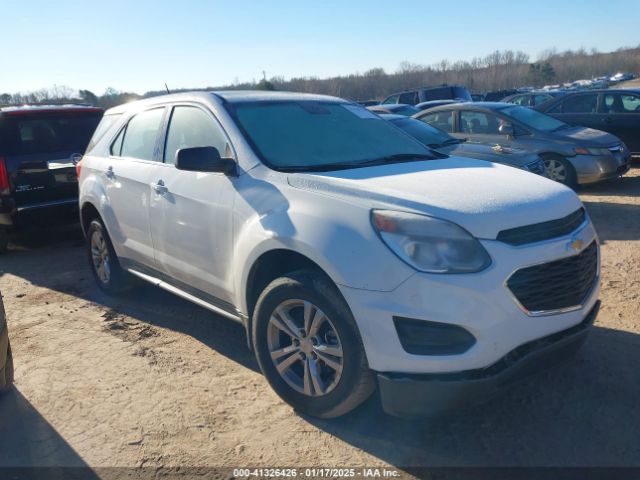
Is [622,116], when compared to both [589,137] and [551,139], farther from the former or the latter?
[551,139]

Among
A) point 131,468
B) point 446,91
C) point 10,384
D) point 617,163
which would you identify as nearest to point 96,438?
point 131,468

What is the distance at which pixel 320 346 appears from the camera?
9.87ft

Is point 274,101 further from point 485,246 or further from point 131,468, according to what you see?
point 131,468

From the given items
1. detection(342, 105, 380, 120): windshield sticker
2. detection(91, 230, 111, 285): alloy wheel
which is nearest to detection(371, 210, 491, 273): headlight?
detection(342, 105, 380, 120): windshield sticker

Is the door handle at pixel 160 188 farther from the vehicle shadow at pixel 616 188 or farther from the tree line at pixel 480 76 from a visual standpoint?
the tree line at pixel 480 76

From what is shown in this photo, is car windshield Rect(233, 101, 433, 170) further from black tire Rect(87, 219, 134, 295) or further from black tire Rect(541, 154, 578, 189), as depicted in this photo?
black tire Rect(541, 154, 578, 189)

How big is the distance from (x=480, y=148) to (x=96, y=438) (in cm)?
650

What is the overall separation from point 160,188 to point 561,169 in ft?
23.1

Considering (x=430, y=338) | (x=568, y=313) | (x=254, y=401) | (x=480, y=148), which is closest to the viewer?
(x=430, y=338)

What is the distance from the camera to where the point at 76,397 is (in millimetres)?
3602

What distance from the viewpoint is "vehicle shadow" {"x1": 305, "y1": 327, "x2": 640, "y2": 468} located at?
2773 mm

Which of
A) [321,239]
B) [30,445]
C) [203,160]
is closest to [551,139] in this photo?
[203,160]

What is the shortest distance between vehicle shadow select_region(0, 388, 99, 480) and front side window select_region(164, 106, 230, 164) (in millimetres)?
1953

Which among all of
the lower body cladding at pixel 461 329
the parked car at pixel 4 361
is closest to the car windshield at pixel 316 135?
the lower body cladding at pixel 461 329
